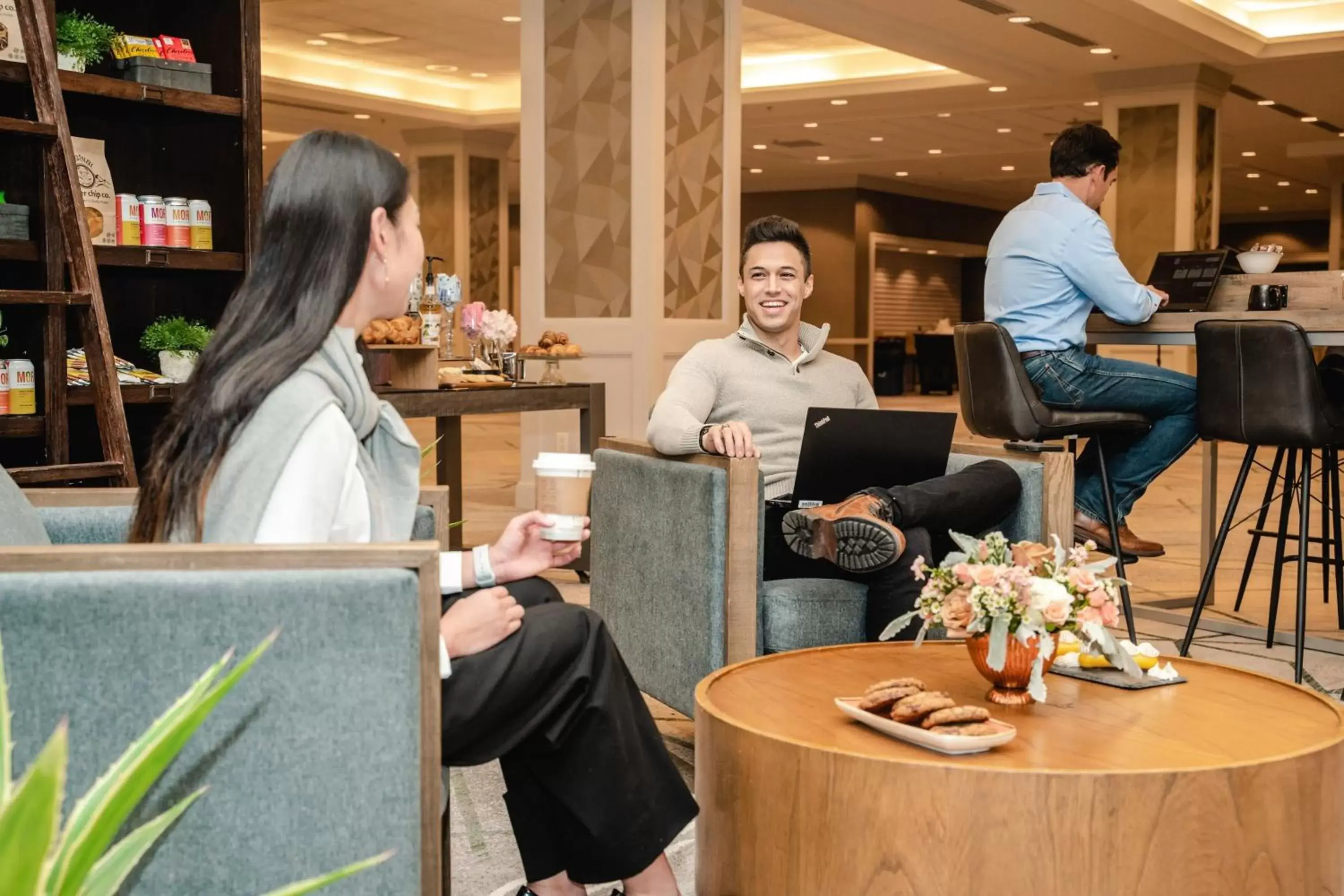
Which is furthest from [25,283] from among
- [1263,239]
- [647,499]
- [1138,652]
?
[1263,239]

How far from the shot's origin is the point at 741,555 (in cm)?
268

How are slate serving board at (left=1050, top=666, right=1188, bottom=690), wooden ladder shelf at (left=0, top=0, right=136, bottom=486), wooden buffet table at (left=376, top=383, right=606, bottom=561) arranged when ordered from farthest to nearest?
1. wooden buffet table at (left=376, top=383, right=606, bottom=561)
2. wooden ladder shelf at (left=0, top=0, right=136, bottom=486)
3. slate serving board at (left=1050, top=666, right=1188, bottom=690)

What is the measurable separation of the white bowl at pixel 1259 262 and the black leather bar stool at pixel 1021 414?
700mm

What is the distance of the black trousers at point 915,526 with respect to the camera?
279cm

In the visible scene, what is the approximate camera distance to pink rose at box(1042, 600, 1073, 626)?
1.94 m

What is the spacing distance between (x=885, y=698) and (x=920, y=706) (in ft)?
0.25

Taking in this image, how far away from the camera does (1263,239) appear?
23156 mm

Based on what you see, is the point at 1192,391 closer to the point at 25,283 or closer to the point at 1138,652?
the point at 1138,652

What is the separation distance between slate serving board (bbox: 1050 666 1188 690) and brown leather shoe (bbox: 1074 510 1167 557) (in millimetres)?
1853

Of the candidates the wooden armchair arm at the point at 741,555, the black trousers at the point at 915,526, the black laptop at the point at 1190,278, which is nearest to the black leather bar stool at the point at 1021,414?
the black laptop at the point at 1190,278

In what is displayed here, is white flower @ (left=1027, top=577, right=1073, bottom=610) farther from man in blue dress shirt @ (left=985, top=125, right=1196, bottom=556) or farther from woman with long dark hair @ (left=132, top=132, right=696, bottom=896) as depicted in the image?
man in blue dress shirt @ (left=985, top=125, right=1196, bottom=556)

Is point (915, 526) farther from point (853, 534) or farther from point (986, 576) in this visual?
point (986, 576)

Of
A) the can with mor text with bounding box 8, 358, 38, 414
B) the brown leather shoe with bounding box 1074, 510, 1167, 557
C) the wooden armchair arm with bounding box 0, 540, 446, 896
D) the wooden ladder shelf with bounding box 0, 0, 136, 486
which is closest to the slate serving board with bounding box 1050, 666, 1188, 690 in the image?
the wooden armchair arm with bounding box 0, 540, 446, 896

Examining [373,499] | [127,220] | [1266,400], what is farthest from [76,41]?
[1266,400]
